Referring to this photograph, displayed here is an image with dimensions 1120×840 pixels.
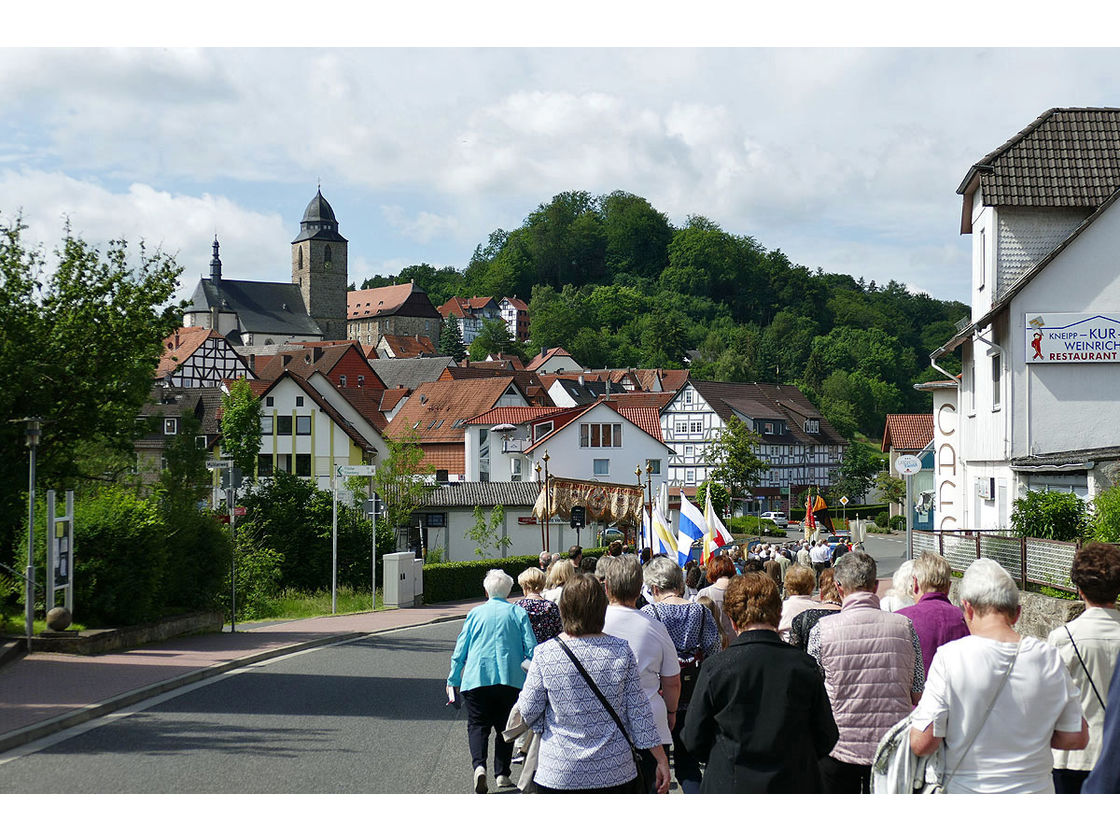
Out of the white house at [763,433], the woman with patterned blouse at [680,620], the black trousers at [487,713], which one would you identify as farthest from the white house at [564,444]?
the woman with patterned blouse at [680,620]

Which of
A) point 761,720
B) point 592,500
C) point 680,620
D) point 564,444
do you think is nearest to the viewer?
point 761,720

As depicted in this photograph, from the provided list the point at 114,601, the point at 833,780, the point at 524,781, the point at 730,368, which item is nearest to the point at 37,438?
the point at 114,601

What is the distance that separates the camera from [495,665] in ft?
27.6

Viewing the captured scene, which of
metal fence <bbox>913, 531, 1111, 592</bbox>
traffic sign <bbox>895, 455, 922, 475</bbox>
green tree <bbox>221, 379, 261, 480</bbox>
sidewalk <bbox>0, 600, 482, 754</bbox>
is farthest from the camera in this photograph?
green tree <bbox>221, 379, 261, 480</bbox>

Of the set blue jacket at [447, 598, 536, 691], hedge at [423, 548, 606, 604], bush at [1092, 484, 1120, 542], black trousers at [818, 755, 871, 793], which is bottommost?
hedge at [423, 548, 606, 604]

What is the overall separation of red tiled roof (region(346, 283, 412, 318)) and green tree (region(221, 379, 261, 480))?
13061cm

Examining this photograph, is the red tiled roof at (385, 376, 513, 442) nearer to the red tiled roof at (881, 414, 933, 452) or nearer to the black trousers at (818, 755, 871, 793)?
the red tiled roof at (881, 414, 933, 452)

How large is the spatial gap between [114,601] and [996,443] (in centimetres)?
1646

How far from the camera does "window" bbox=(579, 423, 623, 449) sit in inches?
2495

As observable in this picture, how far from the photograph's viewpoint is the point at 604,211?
186125mm

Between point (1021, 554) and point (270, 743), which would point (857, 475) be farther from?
point (270, 743)

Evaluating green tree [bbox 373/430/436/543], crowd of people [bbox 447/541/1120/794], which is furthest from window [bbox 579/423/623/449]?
crowd of people [bbox 447/541/1120/794]

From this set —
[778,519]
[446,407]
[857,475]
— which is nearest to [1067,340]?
[446,407]

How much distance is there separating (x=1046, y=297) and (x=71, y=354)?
1679 cm
